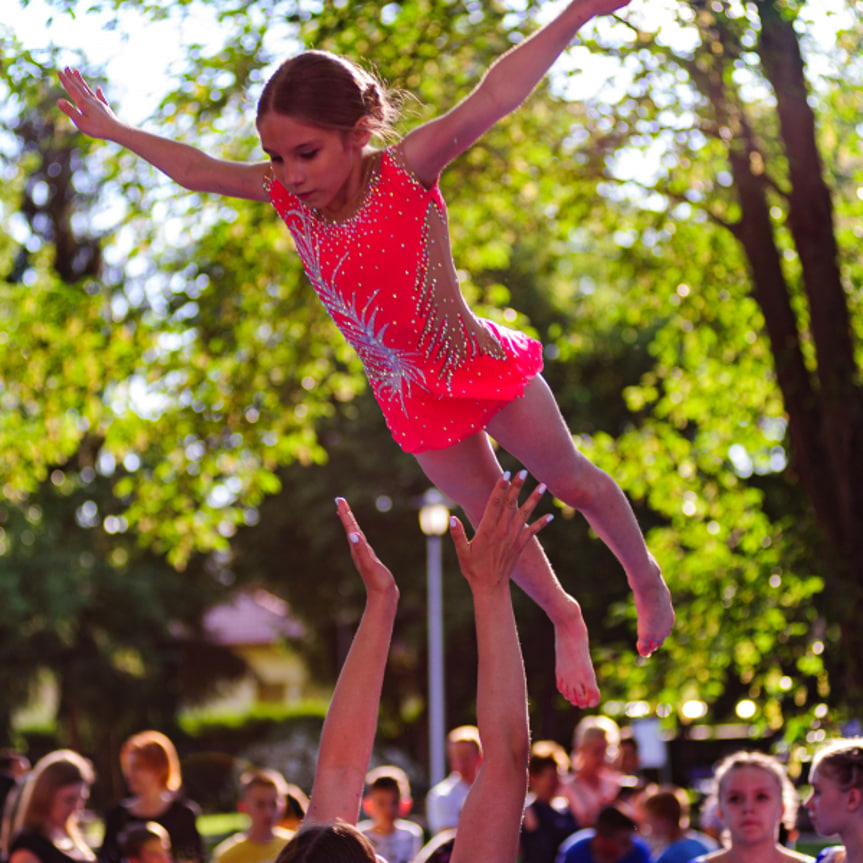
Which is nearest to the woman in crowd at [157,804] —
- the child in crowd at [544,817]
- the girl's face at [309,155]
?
the child in crowd at [544,817]

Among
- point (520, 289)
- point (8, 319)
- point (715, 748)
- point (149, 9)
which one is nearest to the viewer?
point (149, 9)

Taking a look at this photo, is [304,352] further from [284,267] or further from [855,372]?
[855,372]

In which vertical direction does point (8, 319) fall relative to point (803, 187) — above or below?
above

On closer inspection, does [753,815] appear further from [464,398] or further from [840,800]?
[464,398]

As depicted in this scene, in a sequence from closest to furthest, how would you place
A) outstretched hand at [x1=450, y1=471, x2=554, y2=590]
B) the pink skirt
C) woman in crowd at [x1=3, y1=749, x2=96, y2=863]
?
outstretched hand at [x1=450, y1=471, x2=554, y2=590] → the pink skirt → woman in crowd at [x1=3, y1=749, x2=96, y2=863]

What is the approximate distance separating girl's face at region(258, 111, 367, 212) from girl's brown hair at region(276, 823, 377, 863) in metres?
1.18

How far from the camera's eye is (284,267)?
8.53 metres

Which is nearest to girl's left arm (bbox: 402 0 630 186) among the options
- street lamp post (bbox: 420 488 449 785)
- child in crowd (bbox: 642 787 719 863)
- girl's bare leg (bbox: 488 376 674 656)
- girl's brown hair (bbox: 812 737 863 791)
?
girl's bare leg (bbox: 488 376 674 656)

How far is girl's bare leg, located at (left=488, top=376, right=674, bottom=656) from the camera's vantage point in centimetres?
275

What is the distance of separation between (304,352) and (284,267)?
623 mm

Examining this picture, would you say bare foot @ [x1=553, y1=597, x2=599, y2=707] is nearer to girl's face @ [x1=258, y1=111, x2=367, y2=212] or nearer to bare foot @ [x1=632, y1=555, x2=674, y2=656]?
bare foot @ [x1=632, y1=555, x2=674, y2=656]

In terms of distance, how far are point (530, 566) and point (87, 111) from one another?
1445 mm

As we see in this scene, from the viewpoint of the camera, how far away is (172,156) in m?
2.80

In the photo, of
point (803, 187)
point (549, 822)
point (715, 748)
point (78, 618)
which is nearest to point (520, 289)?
point (715, 748)
